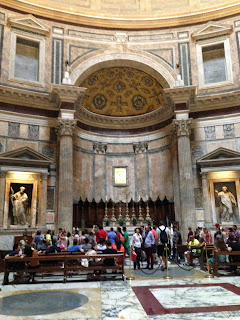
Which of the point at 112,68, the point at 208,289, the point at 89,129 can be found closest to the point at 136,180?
the point at 89,129

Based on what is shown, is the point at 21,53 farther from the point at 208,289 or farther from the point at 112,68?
the point at 208,289

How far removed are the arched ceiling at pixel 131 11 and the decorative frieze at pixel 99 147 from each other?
25.3 feet

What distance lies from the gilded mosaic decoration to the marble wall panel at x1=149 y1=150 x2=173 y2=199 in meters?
3.51

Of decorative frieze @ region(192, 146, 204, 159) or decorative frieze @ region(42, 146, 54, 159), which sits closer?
decorative frieze @ region(42, 146, 54, 159)

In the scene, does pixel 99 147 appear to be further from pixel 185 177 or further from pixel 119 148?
pixel 185 177

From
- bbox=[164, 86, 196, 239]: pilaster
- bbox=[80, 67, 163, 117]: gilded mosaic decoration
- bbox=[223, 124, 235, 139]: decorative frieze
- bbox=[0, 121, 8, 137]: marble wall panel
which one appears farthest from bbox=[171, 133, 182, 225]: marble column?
bbox=[0, 121, 8, 137]: marble wall panel

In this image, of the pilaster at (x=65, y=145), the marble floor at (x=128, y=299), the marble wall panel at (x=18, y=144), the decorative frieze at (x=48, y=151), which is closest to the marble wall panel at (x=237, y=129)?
the pilaster at (x=65, y=145)

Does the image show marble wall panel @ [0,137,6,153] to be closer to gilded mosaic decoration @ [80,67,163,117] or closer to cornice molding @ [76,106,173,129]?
cornice molding @ [76,106,173,129]

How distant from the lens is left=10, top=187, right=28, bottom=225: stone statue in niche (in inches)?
605

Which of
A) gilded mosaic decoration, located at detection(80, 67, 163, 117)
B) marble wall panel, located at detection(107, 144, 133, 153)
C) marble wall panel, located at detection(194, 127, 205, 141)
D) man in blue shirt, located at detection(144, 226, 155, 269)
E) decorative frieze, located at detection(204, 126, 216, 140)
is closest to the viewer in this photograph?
man in blue shirt, located at detection(144, 226, 155, 269)

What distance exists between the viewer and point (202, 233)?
41.0ft

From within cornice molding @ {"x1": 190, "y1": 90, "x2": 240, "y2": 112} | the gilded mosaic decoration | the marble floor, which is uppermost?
the gilded mosaic decoration

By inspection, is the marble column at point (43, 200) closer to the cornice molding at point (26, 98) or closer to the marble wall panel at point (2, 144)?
the marble wall panel at point (2, 144)

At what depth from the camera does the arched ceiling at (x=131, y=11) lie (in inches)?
749
